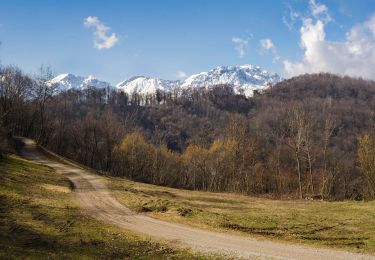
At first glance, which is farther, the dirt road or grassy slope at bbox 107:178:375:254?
grassy slope at bbox 107:178:375:254

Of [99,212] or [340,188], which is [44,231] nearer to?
[99,212]

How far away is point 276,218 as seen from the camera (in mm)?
34125

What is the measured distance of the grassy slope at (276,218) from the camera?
2752 cm

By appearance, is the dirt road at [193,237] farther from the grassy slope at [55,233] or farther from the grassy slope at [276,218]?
the grassy slope at [276,218]

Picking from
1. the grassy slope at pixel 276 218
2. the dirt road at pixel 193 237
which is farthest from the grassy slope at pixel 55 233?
the grassy slope at pixel 276 218

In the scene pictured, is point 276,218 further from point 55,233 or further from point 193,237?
point 55,233

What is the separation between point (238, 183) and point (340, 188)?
105 ft

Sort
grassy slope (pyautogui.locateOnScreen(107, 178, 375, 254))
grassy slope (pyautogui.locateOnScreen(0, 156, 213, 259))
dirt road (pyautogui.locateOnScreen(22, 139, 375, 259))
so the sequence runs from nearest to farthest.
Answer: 1. grassy slope (pyautogui.locateOnScreen(0, 156, 213, 259))
2. dirt road (pyautogui.locateOnScreen(22, 139, 375, 259))
3. grassy slope (pyautogui.locateOnScreen(107, 178, 375, 254))

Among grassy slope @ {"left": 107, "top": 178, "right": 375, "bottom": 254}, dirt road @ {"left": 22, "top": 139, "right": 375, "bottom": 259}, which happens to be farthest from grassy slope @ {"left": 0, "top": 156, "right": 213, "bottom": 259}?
grassy slope @ {"left": 107, "top": 178, "right": 375, "bottom": 254}

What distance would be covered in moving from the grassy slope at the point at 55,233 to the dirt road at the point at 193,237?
142cm

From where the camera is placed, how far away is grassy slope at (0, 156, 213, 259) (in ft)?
71.7

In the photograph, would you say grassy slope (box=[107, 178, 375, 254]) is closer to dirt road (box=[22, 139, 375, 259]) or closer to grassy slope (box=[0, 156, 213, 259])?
dirt road (box=[22, 139, 375, 259])

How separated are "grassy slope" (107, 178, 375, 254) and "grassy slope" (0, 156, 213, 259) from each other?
6.22 meters

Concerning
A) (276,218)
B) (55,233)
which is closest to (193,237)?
(55,233)
